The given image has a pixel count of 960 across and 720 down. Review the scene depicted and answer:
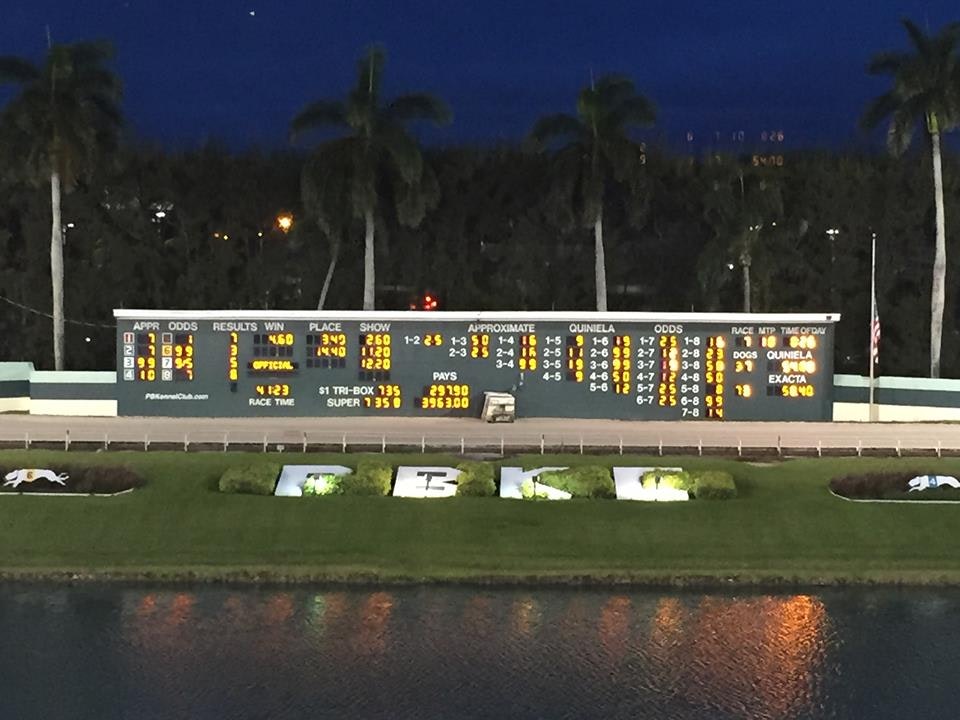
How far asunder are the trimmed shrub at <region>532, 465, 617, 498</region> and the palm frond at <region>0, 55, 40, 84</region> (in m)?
33.1

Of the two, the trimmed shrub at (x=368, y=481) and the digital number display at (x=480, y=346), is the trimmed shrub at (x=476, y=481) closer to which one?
the trimmed shrub at (x=368, y=481)

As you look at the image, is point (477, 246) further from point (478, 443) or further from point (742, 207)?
point (478, 443)

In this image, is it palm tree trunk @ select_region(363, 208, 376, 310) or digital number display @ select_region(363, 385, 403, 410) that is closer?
digital number display @ select_region(363, 385, 403, 410)

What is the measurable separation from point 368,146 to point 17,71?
15.2 m

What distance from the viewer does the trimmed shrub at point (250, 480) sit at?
32969mm

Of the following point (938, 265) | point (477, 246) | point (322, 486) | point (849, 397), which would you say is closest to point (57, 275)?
point (477, 246)

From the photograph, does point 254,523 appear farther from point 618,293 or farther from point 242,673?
point 618,293

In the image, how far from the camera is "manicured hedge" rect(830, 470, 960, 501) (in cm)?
3412

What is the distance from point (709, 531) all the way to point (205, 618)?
12.1 metres

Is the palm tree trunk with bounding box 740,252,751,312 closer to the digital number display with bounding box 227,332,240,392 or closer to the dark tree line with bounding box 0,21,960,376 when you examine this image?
the dark tree line with bounding box 0,21,960,376

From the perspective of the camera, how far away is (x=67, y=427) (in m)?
42.4

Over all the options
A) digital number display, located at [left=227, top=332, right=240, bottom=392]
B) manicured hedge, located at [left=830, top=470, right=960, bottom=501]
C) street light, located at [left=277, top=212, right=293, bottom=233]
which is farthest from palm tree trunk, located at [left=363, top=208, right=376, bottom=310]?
manicured hedge, located at [left=830, top=470, right=960, bottom=501]

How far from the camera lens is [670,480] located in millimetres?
33344

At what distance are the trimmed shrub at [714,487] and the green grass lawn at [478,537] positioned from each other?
0.37 m
